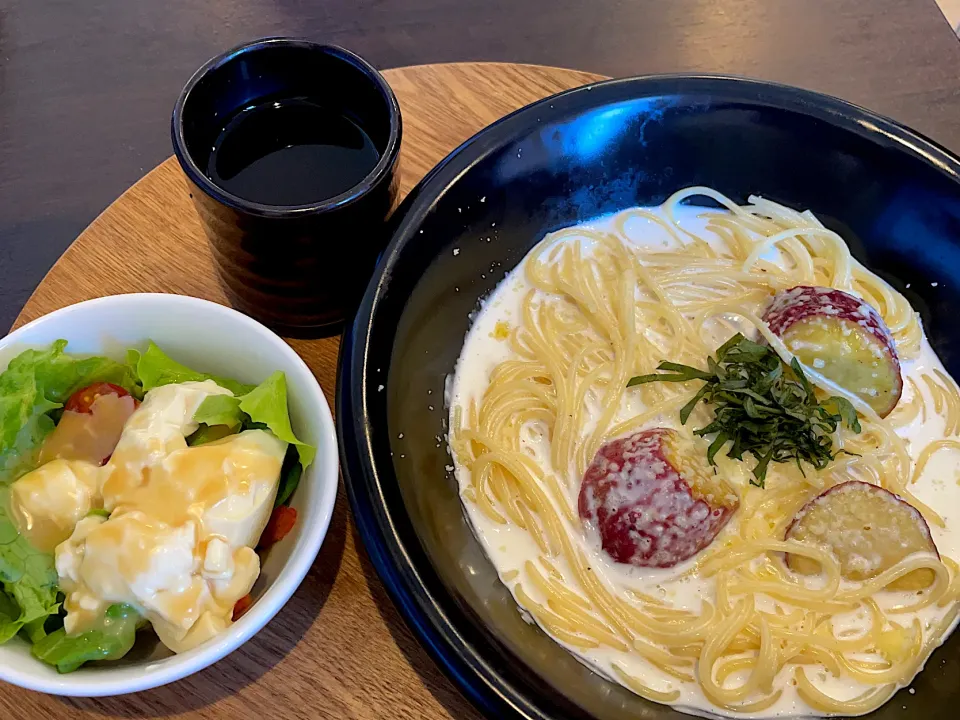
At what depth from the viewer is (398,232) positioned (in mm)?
1090

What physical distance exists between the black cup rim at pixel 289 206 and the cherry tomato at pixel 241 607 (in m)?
0.44

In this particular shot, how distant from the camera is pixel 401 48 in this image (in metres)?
2.05

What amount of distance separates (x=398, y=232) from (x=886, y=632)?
83 cm

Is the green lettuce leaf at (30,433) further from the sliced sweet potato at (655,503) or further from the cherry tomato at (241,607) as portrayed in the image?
the sliced sweet potato at (655,503)

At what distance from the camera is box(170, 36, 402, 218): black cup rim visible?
3.15 feet

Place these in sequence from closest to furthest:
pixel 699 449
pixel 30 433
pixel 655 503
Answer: pixel 30 433 → pixel 655 503 → pixel 699 449

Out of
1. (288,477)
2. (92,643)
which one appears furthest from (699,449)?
(92,643)

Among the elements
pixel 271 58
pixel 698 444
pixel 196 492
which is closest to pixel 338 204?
pixel 271 58

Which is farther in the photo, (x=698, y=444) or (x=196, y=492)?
(x=698, y=444)

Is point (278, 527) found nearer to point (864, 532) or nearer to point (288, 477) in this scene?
point (288, 477)

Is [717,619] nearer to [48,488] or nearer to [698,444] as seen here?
[698,444]

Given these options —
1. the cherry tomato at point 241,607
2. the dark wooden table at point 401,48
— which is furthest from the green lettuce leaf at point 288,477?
the dark wooden table at point 401,48

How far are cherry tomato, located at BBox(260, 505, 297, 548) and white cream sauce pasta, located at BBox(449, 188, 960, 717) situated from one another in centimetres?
26

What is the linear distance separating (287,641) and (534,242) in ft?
2.36
